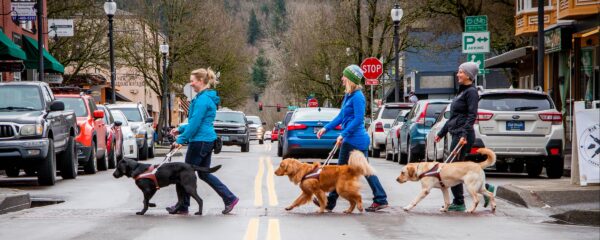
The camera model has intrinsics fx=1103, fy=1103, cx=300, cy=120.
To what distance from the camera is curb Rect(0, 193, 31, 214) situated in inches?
562

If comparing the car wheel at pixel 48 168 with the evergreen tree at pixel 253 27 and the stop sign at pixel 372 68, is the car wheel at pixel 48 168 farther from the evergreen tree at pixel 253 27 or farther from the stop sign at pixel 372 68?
the evergreen tree at pixel 253 27

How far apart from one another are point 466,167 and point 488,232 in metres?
2.09

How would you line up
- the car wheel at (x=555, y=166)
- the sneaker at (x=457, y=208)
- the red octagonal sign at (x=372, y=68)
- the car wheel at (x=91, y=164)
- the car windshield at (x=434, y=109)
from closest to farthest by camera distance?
the sneaker at (x=457, y=208)
the car wheel at (x=555, y=166)
the car wheel at (x=91, y=164)
the car windshield at (x=434, y=109)
the red octagonal sign at (x=372, y=68)

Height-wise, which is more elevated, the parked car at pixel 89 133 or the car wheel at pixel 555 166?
the parked car at pixel 89 133

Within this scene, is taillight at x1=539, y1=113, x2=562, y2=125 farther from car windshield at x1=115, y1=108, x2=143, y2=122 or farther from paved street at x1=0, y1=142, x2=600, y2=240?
car windshield at x1=115, y1=108, x2=143, y2=122

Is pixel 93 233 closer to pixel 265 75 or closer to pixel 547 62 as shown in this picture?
pixel 547 62

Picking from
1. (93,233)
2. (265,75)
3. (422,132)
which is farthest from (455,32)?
(265,75)

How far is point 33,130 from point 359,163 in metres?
8.07

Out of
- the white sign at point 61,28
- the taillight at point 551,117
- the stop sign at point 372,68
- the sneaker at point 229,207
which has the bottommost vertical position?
the sneaker at point 229,207

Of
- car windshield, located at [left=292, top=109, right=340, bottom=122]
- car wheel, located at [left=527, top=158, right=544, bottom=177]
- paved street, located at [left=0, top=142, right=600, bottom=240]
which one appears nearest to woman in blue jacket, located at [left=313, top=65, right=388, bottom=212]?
paved street, located at [left=0, top=142, right=600, bottom=240]

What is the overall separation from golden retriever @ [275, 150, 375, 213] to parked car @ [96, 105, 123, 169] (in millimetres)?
13470

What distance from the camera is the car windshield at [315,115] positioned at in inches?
1039

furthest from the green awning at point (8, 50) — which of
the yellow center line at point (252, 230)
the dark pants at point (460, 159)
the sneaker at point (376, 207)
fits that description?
the yellow center line at point (252, 230)

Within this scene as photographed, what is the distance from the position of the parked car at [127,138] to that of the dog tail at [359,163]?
16865 millimetres
